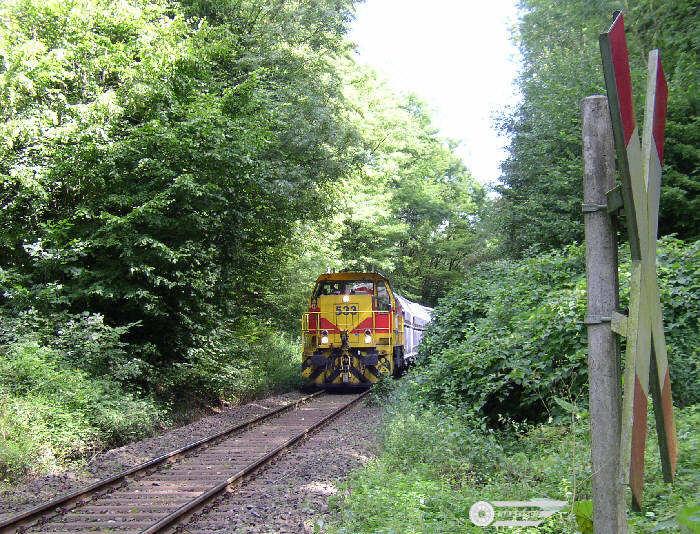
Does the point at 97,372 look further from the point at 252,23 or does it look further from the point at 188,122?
the point at 252,23

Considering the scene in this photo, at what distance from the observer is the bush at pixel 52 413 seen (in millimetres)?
8328

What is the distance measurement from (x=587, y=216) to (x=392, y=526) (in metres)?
3.65

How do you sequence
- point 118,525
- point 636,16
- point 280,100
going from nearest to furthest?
point 118,525 < point 636,16 < point 280,100

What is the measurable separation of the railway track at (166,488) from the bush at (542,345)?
3.11 m

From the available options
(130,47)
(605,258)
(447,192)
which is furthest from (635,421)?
(447,192)

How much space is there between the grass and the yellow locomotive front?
9.48 meters

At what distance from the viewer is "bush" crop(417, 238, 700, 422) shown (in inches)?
300

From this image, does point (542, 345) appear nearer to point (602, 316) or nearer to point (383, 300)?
point (602, 316)

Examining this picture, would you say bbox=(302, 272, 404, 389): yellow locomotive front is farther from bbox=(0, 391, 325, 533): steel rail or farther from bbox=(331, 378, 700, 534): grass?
bbox=(331, 378, 700, 534): grass

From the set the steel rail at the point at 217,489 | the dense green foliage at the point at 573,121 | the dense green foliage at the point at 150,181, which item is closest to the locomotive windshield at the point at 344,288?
the dense green foliage at the point at 150,181

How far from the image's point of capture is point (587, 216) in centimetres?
212

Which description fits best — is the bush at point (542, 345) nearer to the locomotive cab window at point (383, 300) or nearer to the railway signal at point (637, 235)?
the railway signal at point (637, 235)

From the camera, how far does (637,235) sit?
1863 mm

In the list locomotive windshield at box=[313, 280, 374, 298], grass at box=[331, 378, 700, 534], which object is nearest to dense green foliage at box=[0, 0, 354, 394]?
locomotive windshield at box=[313, 280, 374, 298]
